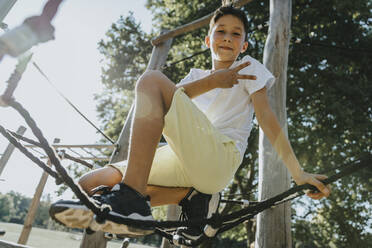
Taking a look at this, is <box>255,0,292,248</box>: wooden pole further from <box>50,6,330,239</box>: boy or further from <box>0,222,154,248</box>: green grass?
<box>0,222,154,248</box>: green grass

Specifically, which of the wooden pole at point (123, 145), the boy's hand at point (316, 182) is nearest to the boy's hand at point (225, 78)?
the boy's hand at point (316, 182)

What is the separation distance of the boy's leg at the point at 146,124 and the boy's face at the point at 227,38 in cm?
61

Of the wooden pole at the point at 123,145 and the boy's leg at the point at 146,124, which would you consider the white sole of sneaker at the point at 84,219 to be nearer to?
the boy's leg at the point at 146,124

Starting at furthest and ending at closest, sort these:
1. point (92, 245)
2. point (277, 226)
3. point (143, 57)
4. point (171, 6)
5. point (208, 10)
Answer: point (143, 57), point (171, 6), point (208, 10), point (92, 245), point (277, 226)

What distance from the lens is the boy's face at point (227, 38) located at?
68.9 inches

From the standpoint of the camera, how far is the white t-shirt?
5.14 feet

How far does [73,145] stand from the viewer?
17.8 ft

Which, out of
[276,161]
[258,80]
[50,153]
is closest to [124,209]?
[50,153]

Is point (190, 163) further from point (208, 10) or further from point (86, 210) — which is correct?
point (208, 10)

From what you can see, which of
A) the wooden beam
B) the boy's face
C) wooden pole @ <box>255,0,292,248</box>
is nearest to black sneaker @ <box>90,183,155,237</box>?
the boy's face

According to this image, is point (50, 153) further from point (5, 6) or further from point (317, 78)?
point (317, 78)

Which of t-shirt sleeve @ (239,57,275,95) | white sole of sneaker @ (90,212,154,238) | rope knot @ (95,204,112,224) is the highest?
t-shirt sleeve @ (239,57,275,95)

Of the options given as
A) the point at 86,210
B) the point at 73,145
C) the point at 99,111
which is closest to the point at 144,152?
the point at 86,210

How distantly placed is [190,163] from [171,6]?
8783 millimetres
